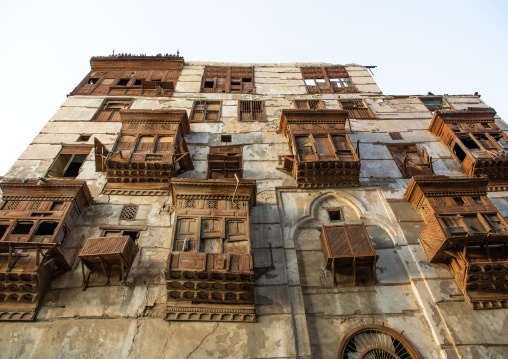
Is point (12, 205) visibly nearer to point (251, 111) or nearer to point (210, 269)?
point (210, 269)

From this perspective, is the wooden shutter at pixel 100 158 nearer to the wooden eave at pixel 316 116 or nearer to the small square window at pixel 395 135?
the wooden eave at pixel 316 116

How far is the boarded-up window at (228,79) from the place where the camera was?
20281mm

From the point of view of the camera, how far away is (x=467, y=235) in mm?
9617

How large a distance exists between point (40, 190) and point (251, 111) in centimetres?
1045

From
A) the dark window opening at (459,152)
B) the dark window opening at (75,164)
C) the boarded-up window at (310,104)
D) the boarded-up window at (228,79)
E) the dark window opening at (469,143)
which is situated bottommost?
the dark window opening at (75,164)

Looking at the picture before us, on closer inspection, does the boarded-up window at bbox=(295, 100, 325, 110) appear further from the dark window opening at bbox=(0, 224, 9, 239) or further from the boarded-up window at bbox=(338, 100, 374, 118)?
the dark window opening at bbox=(0, 224, 9, 239)

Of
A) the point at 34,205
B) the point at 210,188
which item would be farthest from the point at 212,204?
the point at 34,205

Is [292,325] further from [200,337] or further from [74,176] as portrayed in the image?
[74,176]

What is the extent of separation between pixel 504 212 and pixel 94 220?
14.1 metres

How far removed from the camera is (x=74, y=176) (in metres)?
14.2

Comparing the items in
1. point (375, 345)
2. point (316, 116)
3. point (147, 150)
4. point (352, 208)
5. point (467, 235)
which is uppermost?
point (316, 116)

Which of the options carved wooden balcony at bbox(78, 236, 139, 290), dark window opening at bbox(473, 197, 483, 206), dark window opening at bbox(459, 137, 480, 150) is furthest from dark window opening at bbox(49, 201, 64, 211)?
dark window opening at bbox(459, 137, 480, 150)

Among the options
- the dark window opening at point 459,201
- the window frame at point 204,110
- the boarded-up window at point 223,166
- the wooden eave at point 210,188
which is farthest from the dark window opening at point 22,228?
the dark window opening at point 459,201

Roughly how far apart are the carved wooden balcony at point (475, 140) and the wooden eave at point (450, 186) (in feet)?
7.17
